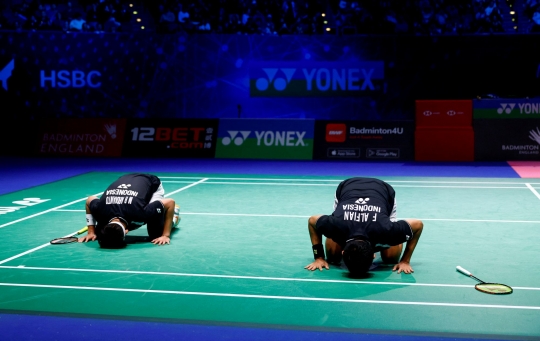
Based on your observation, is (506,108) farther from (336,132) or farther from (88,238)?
(88,238)

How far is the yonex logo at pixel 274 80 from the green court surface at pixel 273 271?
10.8 m

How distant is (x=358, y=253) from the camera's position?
6.31m

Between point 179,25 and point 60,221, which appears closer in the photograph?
point 60,221

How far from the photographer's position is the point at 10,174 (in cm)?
1542

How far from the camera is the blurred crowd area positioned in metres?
21.5

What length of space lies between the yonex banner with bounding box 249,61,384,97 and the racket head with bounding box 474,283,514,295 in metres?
15.7

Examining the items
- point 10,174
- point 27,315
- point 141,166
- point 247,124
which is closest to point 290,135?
point 247,124

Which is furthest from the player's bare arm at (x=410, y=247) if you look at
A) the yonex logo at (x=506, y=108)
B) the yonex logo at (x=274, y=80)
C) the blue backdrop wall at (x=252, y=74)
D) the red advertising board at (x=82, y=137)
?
the yonex logo at (x=274, y=80)

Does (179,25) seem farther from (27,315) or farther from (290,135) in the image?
(27,315)

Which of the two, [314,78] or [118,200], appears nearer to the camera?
[118,200]

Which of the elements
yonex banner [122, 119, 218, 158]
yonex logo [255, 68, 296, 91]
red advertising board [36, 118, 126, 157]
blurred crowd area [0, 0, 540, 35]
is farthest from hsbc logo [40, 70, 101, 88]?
yonex logo [255, 68, 296, 91]

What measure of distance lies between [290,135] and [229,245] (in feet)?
33.2

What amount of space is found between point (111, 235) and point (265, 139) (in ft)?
35.2

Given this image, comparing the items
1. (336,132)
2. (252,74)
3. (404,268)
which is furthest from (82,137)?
(404,268)
